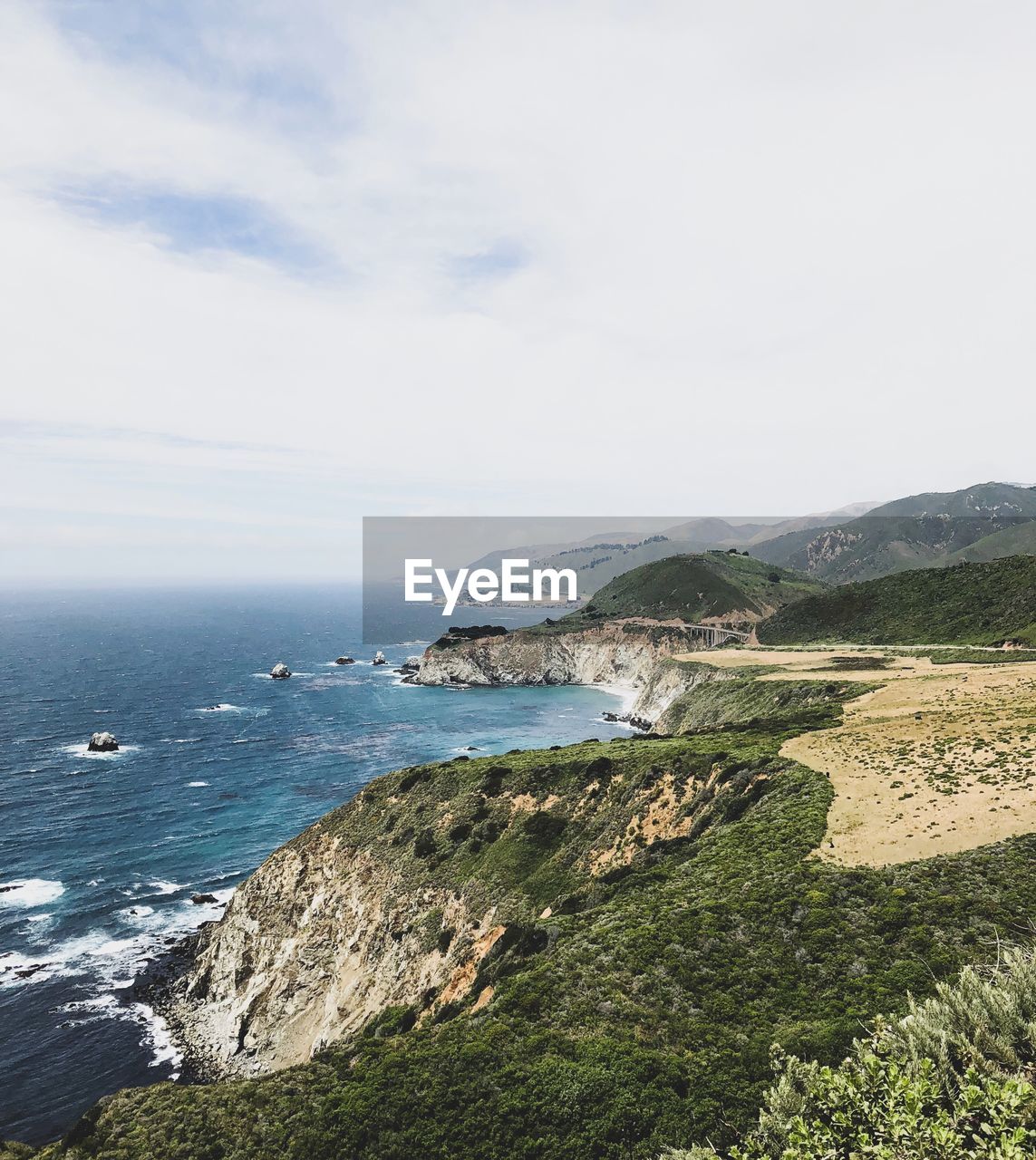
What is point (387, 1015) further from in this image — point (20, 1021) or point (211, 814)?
point (211, 814)

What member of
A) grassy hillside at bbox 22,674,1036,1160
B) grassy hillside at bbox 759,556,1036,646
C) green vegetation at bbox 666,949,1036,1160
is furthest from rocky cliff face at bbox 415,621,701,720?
green vegetation at bbox 666,949,1036,1160

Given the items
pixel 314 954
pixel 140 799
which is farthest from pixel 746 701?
pixel 140 799

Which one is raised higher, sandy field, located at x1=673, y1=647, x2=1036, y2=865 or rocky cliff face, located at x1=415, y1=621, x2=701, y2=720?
sandy field, located at x1=673, y1=647, x2=1036, y2=865

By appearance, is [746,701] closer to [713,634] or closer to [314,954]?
[314,954]

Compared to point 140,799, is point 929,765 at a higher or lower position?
higher

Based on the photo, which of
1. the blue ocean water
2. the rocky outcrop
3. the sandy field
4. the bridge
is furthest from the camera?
the bridge

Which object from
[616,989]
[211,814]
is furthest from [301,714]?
[616,989]

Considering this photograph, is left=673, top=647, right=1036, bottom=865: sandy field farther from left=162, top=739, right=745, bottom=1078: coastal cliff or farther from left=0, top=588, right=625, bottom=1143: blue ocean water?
left=0, top=588, right=625, bottom=1143: blue ocean water
